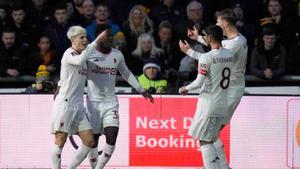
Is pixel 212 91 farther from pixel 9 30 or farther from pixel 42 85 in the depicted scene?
pixel 9 30

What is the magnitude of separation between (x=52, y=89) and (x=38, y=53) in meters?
1.37

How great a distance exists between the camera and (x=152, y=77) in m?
18.4

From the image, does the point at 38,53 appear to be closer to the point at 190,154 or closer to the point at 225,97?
the point at 190,154

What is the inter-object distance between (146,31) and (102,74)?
3.59m

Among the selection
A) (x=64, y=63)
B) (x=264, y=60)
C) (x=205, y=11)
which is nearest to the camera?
(x=64, y=63)

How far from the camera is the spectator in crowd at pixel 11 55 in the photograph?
19.4 m

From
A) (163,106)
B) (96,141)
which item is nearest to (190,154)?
(163,106)

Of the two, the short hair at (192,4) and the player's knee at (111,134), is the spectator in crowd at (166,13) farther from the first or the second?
the player's knee at (111,134)

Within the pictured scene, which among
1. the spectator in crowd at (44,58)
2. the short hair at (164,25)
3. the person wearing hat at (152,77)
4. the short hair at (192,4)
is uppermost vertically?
the short hair at (192,4)

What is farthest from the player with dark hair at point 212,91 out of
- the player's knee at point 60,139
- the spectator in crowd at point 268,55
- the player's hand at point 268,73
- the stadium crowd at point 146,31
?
the spectator in crowd at point 268,55

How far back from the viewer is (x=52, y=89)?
18266 millimetres

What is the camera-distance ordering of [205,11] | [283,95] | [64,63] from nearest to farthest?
[64,63]
[283,95]
[205,11]

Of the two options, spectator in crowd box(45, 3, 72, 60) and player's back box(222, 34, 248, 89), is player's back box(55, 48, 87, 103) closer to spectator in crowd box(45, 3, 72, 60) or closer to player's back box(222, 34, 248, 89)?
player's back box(222, 34, 248, 89)

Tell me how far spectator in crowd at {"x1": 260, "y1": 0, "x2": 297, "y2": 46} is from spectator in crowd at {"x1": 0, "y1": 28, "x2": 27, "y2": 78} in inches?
155
